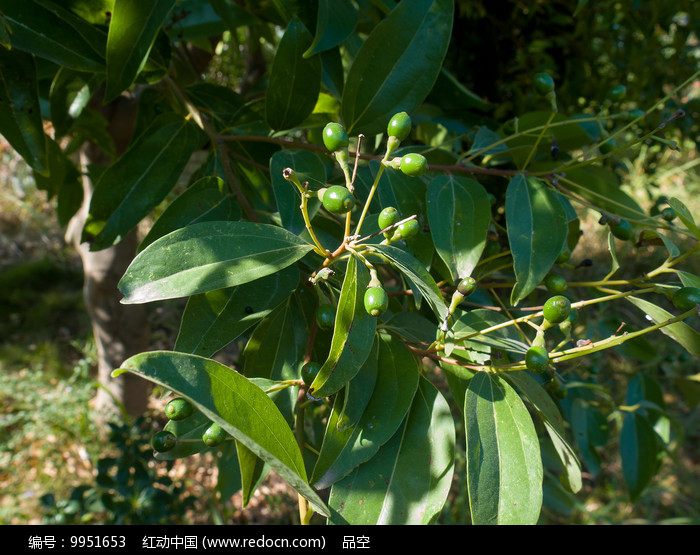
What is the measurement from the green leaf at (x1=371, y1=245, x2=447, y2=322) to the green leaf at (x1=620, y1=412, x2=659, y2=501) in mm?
967

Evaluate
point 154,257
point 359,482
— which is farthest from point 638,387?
point 154,257

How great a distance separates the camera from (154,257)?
56 centimetres

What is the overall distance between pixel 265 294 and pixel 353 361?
0.63 feet

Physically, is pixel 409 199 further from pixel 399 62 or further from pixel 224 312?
pixel 224 312

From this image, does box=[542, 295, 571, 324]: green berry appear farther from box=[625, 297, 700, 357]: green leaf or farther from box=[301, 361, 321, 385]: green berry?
box=[301, 361, 321, 385]: green berry

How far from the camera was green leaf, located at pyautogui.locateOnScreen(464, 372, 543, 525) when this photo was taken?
0.59 metres

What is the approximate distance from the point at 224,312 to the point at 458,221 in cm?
34

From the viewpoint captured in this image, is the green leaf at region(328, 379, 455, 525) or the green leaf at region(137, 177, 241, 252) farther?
the green leaf at region(137, 177, 241, 252)

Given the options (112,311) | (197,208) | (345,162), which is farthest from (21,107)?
(112,311)

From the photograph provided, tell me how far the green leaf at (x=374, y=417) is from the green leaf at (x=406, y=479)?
3cm

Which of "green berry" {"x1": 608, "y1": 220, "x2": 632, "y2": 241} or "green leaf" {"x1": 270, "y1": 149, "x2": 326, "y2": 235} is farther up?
"green leaf" {"x1": 270, "y1": 149, "x2": 326, "y2": 235}

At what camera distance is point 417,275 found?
56 centimetres

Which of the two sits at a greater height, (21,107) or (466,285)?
(21,107)

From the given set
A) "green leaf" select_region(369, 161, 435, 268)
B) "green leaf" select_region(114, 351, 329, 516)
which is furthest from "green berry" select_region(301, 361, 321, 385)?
"green leaf" select_region(369, 161, 435, 268)
